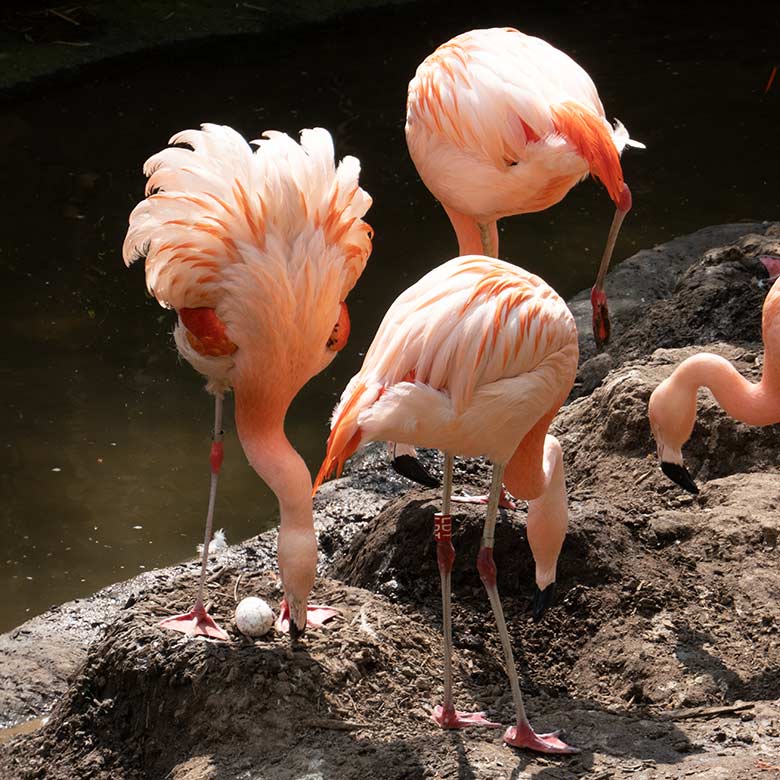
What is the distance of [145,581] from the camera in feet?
17.6

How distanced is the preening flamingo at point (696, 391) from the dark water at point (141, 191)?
231cm

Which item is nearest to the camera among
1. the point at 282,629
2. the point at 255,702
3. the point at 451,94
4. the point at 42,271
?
the point at 255,702

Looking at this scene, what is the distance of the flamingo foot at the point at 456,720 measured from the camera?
377 cm

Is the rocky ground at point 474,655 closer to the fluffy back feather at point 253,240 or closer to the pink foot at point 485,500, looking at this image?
the pink foot at point 485,500

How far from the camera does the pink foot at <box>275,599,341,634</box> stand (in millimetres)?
4051

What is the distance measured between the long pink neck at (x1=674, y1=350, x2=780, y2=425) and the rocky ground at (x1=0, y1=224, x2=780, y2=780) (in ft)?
0.99

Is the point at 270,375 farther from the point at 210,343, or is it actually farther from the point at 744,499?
the point at 744,499

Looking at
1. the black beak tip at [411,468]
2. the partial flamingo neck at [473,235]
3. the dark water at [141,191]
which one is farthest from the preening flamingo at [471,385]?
the dark water at [141,191]

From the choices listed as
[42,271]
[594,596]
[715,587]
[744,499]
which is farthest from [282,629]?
[42,271]

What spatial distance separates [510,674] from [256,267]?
145 cm

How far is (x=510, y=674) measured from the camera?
12.2ft

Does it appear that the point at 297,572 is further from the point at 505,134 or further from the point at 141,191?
the point at 141,191

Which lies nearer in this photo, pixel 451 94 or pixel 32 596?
pixel 451 94

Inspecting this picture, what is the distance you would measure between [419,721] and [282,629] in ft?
1.69
